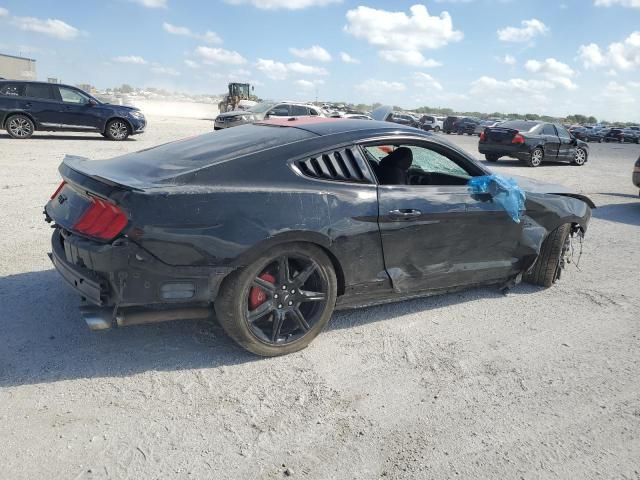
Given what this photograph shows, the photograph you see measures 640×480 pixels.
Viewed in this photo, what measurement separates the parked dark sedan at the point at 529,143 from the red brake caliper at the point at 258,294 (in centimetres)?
1436

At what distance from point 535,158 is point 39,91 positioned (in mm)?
15014

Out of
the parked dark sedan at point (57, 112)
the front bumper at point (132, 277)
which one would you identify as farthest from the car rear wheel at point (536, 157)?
the front bumper at point (132, 277)

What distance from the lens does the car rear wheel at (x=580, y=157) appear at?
57.9ft

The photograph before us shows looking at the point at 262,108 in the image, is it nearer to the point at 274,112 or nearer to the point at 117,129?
the point at 274,112

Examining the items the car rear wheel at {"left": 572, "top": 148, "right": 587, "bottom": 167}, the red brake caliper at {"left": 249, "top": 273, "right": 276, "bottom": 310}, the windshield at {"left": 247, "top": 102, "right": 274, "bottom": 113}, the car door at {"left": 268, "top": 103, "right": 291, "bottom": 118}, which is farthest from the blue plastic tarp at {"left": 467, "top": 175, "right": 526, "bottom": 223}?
the windshield at {"left": 247, "top": 102, "right": 274, "bottom": 113}

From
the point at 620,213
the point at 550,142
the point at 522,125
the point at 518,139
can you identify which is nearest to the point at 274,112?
the point at 522,125

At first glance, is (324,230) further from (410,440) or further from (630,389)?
(630,389)

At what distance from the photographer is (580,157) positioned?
58.6 feet

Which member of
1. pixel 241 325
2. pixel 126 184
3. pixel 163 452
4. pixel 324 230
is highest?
pixel 126 184

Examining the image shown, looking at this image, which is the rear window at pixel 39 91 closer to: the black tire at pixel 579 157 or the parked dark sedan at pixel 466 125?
the black tire at pixel 579 157

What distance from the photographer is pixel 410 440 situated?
270 centimetres

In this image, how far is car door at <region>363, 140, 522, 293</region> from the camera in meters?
3.71

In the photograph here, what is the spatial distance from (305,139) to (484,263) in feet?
6.17

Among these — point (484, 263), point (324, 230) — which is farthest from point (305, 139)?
point (484, 263)
